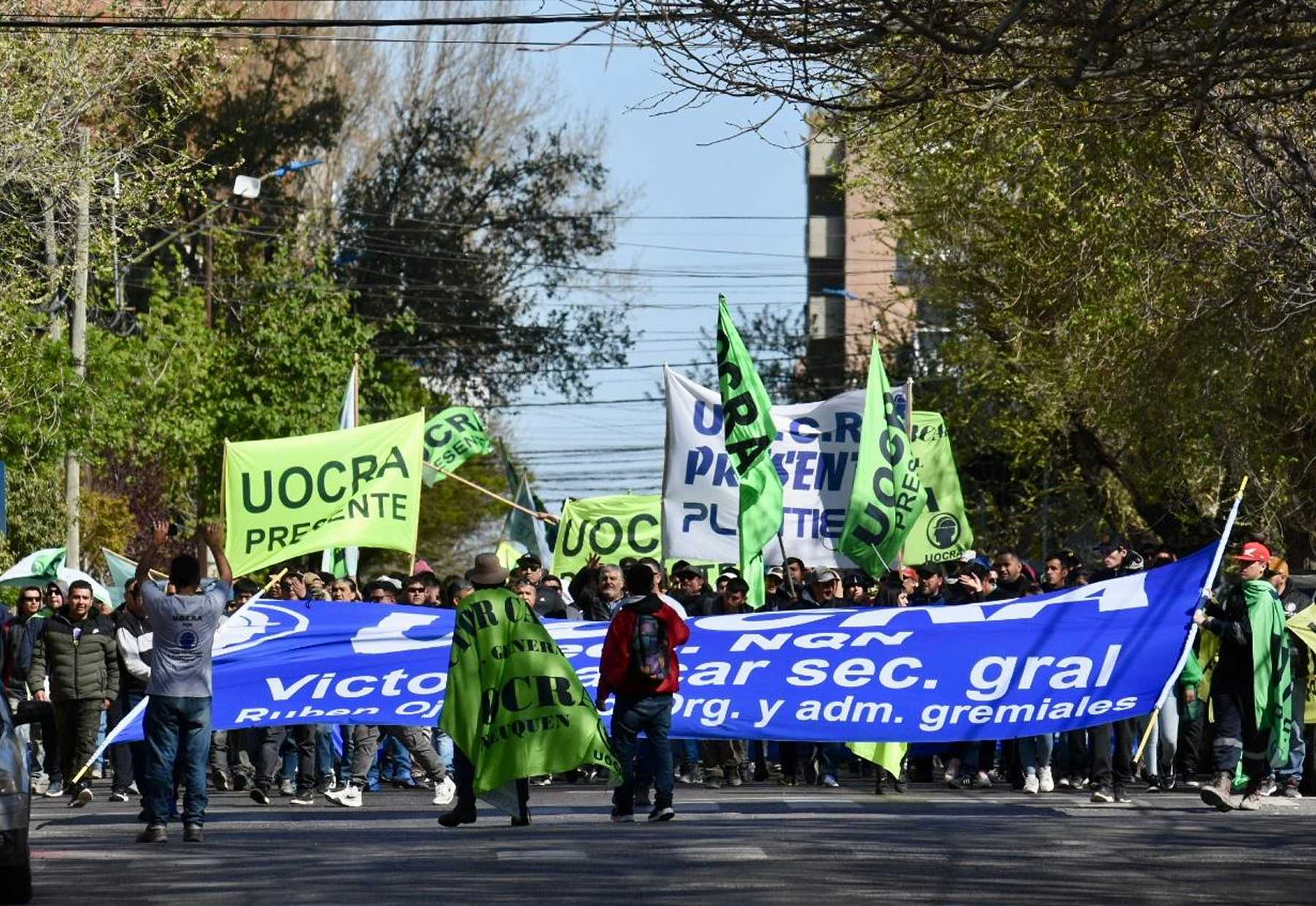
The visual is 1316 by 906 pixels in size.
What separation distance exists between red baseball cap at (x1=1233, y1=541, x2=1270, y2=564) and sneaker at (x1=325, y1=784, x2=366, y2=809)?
6.18m

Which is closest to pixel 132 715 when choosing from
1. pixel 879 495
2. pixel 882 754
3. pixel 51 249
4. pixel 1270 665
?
pixel 882 754

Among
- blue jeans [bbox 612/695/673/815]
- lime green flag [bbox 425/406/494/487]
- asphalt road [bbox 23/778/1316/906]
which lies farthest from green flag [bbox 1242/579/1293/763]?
lime green flag [bbox 425/406/494/487]

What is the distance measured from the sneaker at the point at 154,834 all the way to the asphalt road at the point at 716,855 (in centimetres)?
11

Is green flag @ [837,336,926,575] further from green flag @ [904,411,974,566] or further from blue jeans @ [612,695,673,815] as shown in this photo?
blue jeans @ [612,695,673,815]

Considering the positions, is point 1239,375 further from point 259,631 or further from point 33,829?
point 33,829

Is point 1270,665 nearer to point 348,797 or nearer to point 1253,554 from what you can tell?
point 1253,554

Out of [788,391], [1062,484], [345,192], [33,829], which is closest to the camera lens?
[33,829]

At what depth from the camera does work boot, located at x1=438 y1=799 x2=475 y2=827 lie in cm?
1546

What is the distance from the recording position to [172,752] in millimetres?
15148

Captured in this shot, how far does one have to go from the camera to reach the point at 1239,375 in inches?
1049

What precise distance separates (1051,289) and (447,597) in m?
14.9

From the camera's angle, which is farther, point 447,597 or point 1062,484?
point 1062,484

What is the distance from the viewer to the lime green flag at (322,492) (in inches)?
928

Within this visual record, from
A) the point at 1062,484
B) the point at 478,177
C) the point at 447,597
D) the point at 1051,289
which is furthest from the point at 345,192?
the point at 447,597
